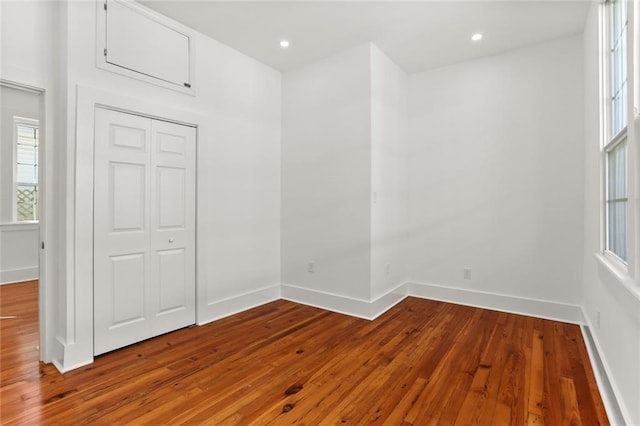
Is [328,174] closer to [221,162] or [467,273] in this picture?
[221,162]

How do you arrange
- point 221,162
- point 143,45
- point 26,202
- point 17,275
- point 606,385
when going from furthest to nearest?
point 26,202 → point 17,275 → point 221,162 → point 143,45 → point 606,385

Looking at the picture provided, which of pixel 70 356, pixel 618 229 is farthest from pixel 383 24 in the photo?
pixel 70 356

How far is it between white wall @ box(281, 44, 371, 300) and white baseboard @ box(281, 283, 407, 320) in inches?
2.4

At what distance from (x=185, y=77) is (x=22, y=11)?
1.18 meters

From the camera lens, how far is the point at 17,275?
511cm

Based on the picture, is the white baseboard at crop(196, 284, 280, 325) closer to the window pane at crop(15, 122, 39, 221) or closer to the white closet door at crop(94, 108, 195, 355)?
the white closet door at crop(94, 108, 195, 355)

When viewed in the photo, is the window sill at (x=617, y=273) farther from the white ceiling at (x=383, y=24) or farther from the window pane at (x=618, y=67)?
the white ceiling at (x=383, y=24)

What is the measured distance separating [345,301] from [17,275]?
5.23 m

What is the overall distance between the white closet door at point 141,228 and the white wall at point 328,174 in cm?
130

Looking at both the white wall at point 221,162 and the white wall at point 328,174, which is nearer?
the white wall at point 221,162

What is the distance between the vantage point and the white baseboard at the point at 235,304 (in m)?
3.32

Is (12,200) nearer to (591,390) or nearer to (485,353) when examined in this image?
(485,353)

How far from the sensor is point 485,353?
262cm

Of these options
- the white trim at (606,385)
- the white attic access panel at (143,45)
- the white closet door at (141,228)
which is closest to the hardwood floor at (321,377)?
the white trim at (606,385)
